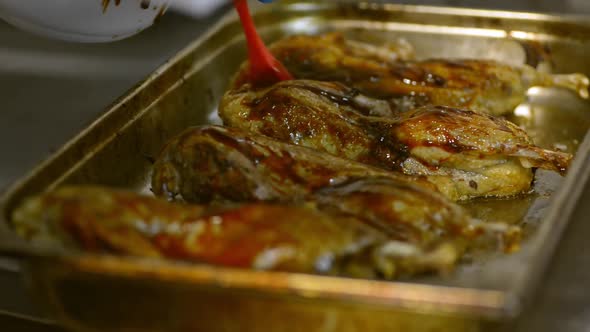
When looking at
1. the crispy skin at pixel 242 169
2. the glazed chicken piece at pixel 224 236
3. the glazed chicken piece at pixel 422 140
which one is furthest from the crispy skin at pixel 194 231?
the glazed chicken piece at pixel 422 140

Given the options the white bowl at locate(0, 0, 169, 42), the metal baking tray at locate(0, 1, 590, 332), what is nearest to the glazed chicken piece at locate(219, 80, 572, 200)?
the metal baking tray at locate(0, 1, 590, 332)

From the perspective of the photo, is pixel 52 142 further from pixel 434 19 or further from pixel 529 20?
pixel 529 20

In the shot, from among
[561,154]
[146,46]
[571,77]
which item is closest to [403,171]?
[561,154]

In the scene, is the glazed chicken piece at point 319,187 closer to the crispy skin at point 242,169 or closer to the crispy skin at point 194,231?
the crispy skin at point 242,169

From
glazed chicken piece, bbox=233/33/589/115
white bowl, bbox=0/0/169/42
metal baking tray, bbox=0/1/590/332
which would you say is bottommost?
metal baking tray, bbox=0/1/590/332

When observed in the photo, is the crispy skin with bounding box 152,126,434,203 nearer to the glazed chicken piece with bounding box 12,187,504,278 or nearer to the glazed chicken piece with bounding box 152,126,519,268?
the glazed chicken piece with bounding box 152,126,519,268
